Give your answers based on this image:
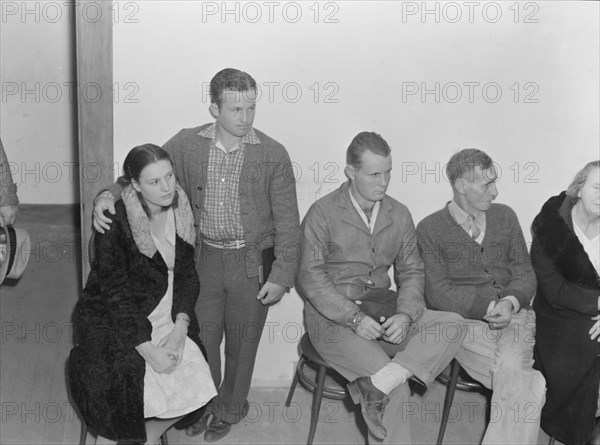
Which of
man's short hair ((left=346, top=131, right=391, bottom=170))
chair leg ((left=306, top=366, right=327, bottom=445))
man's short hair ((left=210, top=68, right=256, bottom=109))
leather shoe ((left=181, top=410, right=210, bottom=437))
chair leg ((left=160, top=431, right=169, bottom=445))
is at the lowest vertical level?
leather shoe ((left=181, top=410, right=210, bottom=437))

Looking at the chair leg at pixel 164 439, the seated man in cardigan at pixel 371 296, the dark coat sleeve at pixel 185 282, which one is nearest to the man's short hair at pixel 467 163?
the seated man in cardigan at pixel 371 296

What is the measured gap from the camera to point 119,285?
3674mm

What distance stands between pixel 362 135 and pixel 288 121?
1.38 feet

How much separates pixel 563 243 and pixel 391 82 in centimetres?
111

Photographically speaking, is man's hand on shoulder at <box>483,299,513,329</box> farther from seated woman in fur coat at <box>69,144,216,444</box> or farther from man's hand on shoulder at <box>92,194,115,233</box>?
man's hand on shoulder at <box>92,194,115,233</box>

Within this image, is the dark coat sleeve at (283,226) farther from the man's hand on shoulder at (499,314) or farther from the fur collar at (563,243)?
the fur collar at (563,243)

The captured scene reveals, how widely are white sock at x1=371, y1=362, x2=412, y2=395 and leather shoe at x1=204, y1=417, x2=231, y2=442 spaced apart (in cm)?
85

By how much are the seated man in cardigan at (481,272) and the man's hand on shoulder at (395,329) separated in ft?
0.89

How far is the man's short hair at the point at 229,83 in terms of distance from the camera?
13.0 ft

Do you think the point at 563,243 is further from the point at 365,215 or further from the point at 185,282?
the point at 185,282

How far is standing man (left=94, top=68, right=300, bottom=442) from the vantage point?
4.09 metres

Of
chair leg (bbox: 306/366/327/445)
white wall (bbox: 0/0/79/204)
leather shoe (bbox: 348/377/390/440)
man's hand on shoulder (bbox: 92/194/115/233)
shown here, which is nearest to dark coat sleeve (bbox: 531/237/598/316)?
leather shoe (bbox: 348/377/390/440)

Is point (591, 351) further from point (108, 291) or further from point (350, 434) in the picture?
point (108, 291)

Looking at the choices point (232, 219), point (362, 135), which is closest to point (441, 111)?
point (362, 135)
